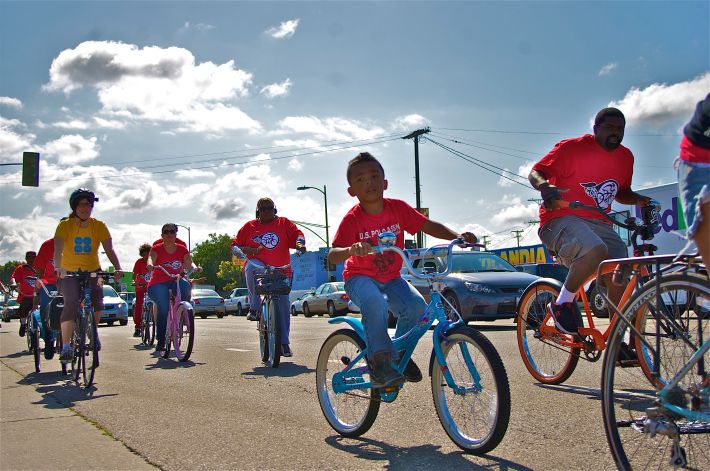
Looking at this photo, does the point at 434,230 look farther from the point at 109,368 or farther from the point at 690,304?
the point at 109,368

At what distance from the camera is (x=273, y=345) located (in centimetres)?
822

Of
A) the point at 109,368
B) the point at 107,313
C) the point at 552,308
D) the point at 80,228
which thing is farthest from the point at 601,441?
the point at 107,313

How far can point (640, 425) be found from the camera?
2.92 meters

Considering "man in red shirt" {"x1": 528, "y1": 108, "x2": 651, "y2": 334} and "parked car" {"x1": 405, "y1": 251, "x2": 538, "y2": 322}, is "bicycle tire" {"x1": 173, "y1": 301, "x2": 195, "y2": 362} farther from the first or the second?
"man in red shirt" {"x1": 528, "y1": 108, "x2": 651, "y2": 334}

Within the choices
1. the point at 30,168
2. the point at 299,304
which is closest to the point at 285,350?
the point at 30,168

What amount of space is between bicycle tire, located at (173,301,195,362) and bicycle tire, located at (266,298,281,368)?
122 cm

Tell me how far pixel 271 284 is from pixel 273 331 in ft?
1.86

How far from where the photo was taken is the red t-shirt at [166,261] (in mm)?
9898

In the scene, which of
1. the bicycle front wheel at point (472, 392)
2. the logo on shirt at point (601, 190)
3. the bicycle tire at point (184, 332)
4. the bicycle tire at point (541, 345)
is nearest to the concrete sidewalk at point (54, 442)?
the bicycle front wheel at point (472, 392)

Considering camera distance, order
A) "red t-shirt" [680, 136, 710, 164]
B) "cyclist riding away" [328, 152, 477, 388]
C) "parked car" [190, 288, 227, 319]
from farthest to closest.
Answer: "parked car" [190, 288, 227, 319] < "cyclist riding away" [328, 152, 477, 388] < "red t-shirt" [680, 136, 710, 164]

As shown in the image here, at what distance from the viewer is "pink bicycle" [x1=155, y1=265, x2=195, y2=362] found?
29.9ft

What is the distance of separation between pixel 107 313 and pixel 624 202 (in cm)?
2442

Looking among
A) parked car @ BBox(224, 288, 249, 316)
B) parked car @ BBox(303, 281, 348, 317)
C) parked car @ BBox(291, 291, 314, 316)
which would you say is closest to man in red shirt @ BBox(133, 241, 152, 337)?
parked car @ BBox(303, 281, 348, 317)

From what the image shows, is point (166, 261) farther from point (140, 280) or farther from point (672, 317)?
point (672, 317)
